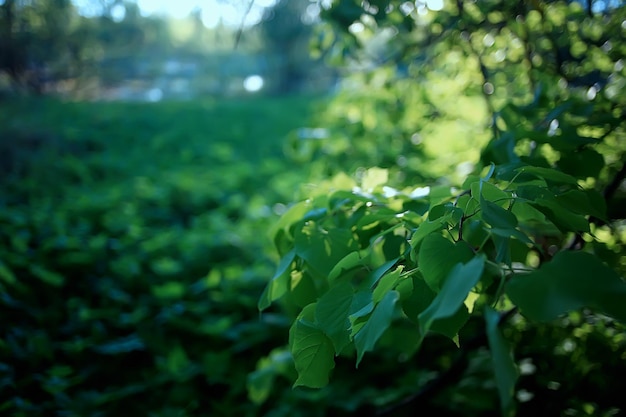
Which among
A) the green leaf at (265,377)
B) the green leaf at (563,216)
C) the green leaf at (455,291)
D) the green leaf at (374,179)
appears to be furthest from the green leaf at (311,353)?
the green leaf at (265,377)

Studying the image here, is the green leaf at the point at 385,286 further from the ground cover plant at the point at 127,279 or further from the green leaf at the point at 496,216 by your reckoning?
the ground cover plant at the point at 127,279

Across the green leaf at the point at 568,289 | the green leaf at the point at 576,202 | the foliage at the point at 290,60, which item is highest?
the foliage at the point at 290,60

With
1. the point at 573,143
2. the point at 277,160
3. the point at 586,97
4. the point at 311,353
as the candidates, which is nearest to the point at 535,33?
the point at 586,97

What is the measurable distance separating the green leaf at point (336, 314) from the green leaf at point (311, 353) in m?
0.03

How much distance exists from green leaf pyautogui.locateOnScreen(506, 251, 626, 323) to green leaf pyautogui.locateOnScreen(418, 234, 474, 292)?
10 centimetres

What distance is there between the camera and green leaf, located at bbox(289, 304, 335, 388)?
32.4 inches

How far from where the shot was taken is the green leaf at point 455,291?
1.92ft

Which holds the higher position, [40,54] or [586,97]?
[40,54]

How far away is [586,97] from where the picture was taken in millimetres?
1650

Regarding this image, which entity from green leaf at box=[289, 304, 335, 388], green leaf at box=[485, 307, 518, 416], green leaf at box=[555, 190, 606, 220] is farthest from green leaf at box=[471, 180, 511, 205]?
green leaf at box=[289, 304, 335, 388]

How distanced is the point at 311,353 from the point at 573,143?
0.78m

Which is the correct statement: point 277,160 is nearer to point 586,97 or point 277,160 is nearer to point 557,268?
point 586,97

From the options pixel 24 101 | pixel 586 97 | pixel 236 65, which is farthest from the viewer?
pixel 236 65

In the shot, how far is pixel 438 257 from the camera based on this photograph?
72cm
